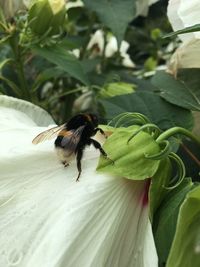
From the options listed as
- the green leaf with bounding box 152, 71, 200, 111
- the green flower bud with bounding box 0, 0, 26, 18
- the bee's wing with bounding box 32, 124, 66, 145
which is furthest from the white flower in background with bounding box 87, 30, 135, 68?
the bee's wing with bounding box 32, 124, 66, 145

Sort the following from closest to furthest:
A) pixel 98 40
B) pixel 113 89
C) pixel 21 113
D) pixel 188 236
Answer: pixel 188 236
pixel 21 113
pixel 113 89
pixel 98 40

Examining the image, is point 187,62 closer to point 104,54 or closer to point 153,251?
point 153,251

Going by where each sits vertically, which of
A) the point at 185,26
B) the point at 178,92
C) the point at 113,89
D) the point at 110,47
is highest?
the point at 185,26

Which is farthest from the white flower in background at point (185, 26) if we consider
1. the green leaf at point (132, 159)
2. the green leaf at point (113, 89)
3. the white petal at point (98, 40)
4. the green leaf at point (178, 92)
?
the white petal at point (98, 40)

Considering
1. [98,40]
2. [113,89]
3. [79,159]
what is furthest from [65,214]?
[98,40]

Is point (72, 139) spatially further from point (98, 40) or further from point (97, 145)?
point (98, 40)

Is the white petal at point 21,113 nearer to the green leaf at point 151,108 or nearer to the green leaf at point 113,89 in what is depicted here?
the green leaf at point 151,108

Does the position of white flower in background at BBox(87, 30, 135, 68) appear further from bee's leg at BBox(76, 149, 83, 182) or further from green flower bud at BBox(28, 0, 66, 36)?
bee's leg at BBox(76, 149, 83, 182)
